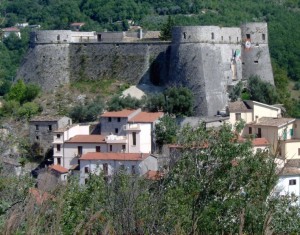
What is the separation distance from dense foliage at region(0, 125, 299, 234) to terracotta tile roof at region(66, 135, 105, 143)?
14.5 m

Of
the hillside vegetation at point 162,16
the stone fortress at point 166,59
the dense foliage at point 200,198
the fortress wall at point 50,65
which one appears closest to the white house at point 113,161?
the stone fortress at point 166,59

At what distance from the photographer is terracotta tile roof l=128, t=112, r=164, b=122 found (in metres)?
28.7

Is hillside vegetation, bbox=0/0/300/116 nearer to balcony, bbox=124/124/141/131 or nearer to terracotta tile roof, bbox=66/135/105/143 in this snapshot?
terracotta tile roof, bbox=66/135/105/143

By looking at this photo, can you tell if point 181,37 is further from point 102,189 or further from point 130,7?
point 130,7

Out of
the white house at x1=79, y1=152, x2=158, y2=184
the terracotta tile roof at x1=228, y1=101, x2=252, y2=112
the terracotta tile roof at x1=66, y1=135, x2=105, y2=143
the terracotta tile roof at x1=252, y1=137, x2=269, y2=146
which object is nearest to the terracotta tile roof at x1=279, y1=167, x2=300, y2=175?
the terracotta tile roof at x1=252, y1=137, x2=269, y2=146

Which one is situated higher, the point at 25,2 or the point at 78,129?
the point at 25,2

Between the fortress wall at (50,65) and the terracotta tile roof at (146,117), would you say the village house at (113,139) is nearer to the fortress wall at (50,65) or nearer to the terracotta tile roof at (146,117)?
the terracotta tile roof at (146,117)

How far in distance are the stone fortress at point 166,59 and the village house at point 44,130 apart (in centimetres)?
370

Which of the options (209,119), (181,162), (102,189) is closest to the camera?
(181,162)

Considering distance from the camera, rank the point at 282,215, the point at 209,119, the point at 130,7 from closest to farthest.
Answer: the point at 282,215 < the point at 209,119 < the point at 130,7

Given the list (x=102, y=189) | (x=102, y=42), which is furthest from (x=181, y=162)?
(x=102, y=42)

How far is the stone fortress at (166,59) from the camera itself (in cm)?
3206

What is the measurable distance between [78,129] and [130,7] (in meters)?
27.2

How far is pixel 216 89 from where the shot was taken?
3203 centimetres
